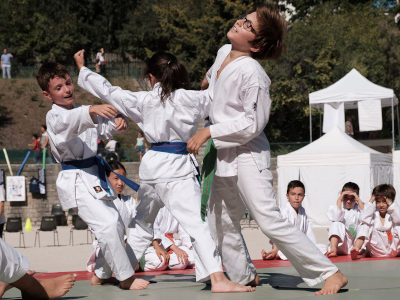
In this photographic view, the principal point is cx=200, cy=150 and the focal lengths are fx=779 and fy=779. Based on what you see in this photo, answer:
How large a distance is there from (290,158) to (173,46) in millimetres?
21358

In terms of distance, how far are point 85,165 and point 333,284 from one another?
213cm

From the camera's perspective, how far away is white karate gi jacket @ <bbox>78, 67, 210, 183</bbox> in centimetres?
567

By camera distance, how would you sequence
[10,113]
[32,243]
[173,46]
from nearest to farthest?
[32,243], [10,113], [173,46]

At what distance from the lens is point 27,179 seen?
24328 millimetres

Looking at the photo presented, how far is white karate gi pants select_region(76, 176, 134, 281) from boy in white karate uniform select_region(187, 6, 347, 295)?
77cm

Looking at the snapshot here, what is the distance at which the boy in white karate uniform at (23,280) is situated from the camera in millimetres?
4465

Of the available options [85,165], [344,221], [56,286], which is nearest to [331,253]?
[344,221]

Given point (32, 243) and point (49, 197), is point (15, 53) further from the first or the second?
point (32, 243)

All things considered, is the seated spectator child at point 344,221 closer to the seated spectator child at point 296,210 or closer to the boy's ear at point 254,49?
the seated spectator child at point 296,210

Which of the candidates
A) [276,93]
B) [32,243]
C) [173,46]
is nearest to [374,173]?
[32,243]

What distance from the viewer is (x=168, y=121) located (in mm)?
5672

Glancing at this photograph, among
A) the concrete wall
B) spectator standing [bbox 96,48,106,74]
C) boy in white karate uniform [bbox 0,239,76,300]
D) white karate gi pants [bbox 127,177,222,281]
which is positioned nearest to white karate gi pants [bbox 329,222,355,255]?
white karate gi pants [bbox 127,177,222,281]

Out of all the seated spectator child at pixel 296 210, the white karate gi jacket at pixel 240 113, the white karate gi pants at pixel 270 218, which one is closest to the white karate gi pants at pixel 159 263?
the seated spectator child at pixel 296 210

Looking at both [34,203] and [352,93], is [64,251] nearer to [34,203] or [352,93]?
[352,93]
